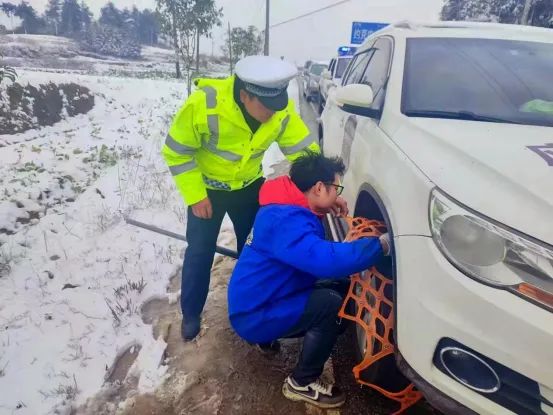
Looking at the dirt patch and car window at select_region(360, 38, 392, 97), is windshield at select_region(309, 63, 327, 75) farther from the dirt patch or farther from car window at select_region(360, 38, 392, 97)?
car window at select_region(360, 38, 392, 97)

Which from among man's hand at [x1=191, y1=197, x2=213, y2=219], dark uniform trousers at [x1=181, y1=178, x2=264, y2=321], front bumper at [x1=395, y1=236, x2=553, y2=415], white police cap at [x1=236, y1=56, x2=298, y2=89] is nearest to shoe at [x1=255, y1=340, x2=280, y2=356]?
dark uniform trousers at [x1=181, y1=178, x2=264, y2=321]

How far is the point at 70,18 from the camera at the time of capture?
60.9 metres

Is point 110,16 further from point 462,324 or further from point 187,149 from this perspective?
point 462,324

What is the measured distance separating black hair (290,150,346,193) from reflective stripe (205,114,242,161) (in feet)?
1.62

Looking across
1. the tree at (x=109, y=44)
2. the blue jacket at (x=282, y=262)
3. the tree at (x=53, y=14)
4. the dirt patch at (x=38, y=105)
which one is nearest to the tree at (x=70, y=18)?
the tree at (x=53, y=14)

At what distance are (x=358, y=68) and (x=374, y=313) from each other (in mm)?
2627

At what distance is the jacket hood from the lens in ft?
6.27

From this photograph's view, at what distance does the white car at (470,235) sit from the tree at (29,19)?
6150 cm

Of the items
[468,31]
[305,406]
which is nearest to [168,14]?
[468,31]

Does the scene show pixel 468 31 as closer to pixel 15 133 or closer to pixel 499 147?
pixel 499 147

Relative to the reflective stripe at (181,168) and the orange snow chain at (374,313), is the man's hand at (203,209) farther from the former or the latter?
the orange snow chain at (374,313)

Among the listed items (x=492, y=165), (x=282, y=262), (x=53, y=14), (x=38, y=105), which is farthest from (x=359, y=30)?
(x=53, y=14)

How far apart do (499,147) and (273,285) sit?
1.13 m

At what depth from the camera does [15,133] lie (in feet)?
28.2
